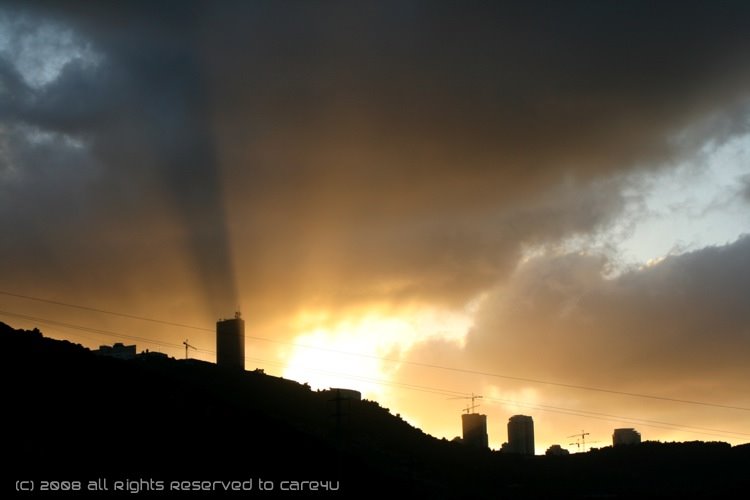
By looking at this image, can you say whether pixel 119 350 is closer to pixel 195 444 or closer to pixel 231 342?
pixel 231 342

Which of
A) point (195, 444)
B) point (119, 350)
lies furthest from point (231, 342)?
point (195, 444)

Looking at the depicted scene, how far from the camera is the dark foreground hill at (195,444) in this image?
78.5 metres

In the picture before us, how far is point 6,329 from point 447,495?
231 feet

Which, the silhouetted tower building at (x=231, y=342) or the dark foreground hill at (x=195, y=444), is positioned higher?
the silhouetted tower building at (x=231, y=342)

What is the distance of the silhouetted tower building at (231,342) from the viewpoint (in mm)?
177875

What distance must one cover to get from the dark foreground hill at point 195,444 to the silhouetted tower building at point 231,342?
10862 millimetres

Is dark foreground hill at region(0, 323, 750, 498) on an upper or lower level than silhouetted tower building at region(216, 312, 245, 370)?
lower

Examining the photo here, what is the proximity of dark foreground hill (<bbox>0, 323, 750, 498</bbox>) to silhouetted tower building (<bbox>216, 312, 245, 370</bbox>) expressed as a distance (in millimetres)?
10862

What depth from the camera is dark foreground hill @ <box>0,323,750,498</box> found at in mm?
78500

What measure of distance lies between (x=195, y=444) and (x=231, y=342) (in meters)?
86.0

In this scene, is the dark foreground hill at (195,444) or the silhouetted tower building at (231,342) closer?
the dark foreground hill at (195,444)

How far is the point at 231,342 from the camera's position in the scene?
589 ft

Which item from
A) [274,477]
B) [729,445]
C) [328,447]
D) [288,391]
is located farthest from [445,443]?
[274,477]

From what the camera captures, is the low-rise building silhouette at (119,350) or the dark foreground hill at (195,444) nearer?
the dark foreground hill at (195,444)
